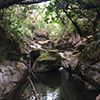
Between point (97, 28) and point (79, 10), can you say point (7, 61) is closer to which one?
point (79, 10)

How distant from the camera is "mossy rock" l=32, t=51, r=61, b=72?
13.2 metres

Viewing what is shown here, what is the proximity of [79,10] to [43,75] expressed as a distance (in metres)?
5.02

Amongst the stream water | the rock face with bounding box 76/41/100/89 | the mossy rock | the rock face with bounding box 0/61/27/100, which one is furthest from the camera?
the mossy rock

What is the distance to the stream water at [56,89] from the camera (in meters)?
9.84

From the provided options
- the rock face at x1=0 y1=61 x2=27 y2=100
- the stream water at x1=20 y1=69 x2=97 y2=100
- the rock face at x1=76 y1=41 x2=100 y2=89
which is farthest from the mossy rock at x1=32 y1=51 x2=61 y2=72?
the rock face at x1=0 y1=61 x2=27 y2=100

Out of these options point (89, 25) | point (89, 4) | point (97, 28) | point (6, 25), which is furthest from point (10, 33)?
point (89, 25)

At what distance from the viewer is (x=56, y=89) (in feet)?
38.0

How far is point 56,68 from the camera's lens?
14.2 metres

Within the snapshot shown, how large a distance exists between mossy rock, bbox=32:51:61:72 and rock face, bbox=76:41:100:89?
3.24 m

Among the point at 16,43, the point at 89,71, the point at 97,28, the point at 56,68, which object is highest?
the point at 16,43

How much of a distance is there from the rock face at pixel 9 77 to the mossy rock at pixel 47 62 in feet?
14.9

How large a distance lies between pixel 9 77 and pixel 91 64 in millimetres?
3254

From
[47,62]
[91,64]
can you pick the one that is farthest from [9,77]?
[47,62]

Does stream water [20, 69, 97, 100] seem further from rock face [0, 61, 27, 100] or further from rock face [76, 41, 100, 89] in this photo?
rock face [0, 61, 27, 100]
